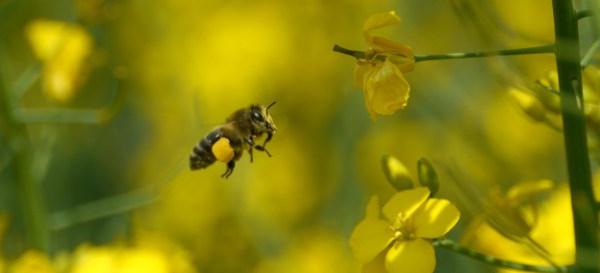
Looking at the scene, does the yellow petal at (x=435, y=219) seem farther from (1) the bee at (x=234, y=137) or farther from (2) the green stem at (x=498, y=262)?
(1) the bee at (x=234, y=137)

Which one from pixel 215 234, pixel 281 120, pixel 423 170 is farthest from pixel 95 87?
pixel 423 170

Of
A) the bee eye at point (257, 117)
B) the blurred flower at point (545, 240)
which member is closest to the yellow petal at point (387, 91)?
the blurred flower at point (545, 240)

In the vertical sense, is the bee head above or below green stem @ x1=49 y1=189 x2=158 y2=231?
below

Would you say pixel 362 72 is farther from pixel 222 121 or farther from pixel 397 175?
pixel 222 121

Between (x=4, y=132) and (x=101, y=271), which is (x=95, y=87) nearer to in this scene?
(x=4, y=132)

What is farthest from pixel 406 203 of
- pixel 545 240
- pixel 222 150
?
pixel 222 150

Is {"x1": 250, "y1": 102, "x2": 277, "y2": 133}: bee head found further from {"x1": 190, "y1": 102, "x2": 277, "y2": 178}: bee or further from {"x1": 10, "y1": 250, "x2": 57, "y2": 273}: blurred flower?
{"x1": 10, "y1": 250, "x2": 57, "y2": 273}: blurred flower

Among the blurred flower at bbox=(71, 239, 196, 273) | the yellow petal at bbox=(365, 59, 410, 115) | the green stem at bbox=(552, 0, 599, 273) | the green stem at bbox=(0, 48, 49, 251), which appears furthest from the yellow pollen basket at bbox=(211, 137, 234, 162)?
the green stem at bbox=(552, 0, 599, 273)
